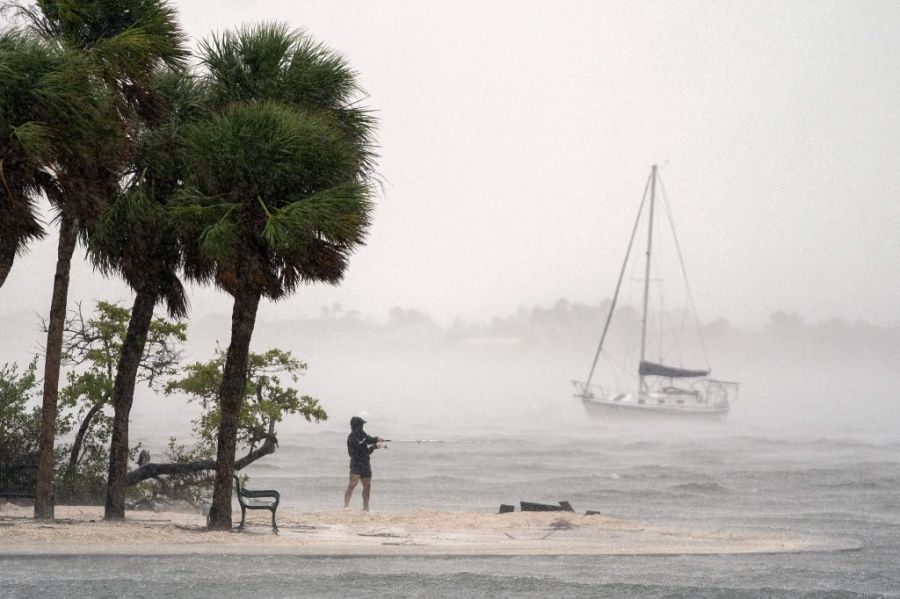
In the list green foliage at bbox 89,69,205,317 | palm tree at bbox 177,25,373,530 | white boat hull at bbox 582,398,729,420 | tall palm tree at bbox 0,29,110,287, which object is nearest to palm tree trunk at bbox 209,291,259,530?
palm tree at bbox 177,25,373,530

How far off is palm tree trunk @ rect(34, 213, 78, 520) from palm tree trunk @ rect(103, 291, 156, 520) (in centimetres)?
121

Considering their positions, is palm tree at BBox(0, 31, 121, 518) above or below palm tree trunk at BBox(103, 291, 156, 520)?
above

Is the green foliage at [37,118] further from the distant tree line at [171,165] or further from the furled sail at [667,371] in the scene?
the furled sail at [667,371]

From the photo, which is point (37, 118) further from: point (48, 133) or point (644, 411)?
point (644, 411)

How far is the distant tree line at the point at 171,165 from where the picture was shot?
17750 mm

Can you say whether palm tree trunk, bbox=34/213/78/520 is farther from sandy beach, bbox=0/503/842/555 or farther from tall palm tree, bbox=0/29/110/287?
tall palm tree, bbox=0/29/110/287

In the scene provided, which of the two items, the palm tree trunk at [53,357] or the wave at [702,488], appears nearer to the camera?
the palm tree trunk at [53,357]

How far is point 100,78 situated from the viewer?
18.6 meters

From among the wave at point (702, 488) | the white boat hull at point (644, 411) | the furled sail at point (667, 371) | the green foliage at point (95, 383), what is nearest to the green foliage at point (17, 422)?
the green foliage at point (95, 383)

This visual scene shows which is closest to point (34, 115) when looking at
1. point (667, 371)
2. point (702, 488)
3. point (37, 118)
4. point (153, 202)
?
point (37, 118)

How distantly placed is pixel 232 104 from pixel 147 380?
8.80 meters

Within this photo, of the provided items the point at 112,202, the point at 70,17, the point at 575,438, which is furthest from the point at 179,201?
the point at 575,438

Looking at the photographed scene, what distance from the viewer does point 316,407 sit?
2519 cm

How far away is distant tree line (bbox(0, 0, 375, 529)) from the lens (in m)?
17.8
